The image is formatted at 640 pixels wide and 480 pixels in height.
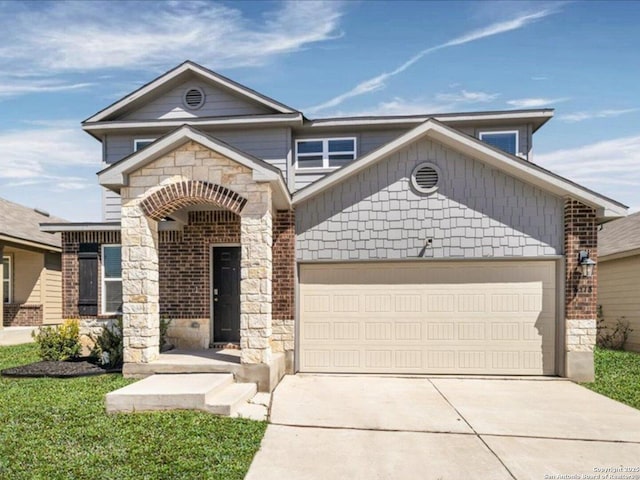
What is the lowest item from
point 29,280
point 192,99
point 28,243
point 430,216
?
point 29,280

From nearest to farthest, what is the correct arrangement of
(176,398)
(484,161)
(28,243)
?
(176,398)
(484,161)
(28,243)

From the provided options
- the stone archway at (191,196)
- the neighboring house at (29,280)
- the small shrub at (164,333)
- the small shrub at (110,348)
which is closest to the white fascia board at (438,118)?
the stone archway at (191,196)

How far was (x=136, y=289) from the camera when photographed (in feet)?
24.6

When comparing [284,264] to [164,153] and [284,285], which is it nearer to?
[284,285]

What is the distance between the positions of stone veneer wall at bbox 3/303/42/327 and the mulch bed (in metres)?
7.72

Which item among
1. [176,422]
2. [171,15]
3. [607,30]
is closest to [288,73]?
[171,15]

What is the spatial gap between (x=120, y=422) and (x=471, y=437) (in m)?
4.26

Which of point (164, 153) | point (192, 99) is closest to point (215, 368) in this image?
point (164, 153)

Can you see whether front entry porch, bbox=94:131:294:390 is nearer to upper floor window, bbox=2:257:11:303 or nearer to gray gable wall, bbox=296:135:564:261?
gray gable wall, bbox=296:135:564:261

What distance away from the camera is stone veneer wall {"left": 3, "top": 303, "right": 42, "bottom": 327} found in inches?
593

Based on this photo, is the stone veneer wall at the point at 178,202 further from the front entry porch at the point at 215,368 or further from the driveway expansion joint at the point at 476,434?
the driveway expansion joint at the point at 476,434

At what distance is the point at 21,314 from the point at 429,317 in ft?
46.0

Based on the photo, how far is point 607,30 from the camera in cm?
862

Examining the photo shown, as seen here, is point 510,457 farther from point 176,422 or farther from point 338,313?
point 338,313
